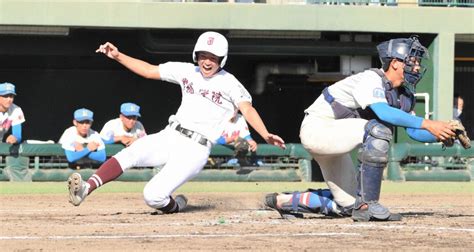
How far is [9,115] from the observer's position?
15.7 meters

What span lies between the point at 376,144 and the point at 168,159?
2188mm

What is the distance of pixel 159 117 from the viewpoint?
22.6 m

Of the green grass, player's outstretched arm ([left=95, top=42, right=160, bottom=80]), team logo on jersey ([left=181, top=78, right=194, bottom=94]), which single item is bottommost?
the green grass

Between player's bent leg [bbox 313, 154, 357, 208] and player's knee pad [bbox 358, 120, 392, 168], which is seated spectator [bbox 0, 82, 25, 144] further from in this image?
player's knee pad [bbox 358, 120, 392, 168]

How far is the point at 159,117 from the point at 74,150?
23.1 ft

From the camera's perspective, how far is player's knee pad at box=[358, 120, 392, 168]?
8523 mm

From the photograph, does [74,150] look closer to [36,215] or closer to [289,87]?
[36,215]

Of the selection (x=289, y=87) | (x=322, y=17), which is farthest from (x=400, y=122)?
(x=289, y=87)

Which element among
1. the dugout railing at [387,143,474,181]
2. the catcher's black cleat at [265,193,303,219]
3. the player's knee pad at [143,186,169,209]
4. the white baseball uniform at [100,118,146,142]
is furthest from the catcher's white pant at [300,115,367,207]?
the dugout railing at [387,143,474,181]

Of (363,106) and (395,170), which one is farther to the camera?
(395,170)

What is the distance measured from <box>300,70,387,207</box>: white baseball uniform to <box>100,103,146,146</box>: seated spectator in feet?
22.4

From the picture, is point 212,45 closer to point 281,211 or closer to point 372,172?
point 281,211

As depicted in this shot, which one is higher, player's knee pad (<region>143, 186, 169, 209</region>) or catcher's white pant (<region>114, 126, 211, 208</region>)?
catcher's white pant (<region>114, 126, 211, 208</region>)

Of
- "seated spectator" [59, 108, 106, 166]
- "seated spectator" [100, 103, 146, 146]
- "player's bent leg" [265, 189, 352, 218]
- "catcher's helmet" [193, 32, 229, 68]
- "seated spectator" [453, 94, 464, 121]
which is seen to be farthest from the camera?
"seated spectator" [453, 94, 464, 121]
